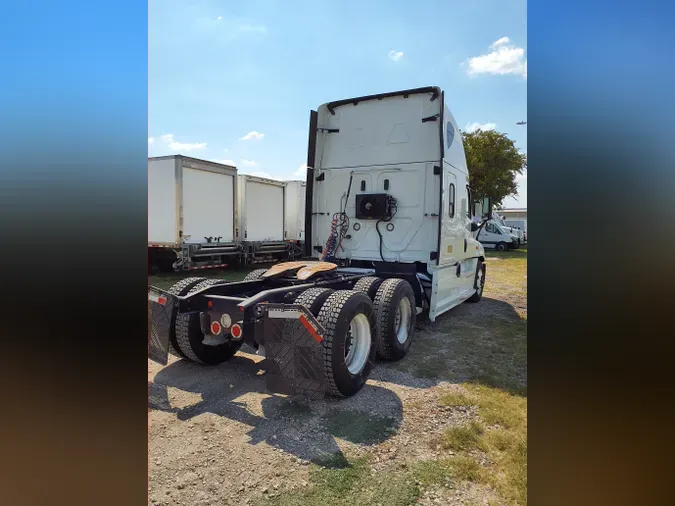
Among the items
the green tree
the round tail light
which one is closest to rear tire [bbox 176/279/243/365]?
the round tail light

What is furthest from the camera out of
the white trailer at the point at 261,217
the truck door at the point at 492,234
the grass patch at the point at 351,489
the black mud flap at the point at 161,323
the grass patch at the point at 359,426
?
the truck door at the point at 492,234

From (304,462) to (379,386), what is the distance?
1598 mm

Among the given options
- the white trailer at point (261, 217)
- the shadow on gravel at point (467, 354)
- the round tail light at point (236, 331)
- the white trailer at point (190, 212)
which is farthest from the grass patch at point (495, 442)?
the white trailer at point (261, 217)

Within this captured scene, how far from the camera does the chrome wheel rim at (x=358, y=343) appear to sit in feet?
14.4

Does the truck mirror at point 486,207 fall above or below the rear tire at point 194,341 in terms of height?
above

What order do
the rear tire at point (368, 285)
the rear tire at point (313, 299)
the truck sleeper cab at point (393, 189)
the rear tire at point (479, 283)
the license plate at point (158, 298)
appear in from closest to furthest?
the rear tire at point (313, 299)
the license plate at point (158, 298)
the rear tire at point (368, 285)
the truck sleeper cab at point (393, 189)
the rear tire at point (479, 283)

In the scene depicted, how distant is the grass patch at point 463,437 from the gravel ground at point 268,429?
3.5 inches

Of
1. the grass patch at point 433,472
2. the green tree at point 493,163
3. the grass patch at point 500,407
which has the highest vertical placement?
the green tree at point 493,163

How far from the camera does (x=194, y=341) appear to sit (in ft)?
15.4

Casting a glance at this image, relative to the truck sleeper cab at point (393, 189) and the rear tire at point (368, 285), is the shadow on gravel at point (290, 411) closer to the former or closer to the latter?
the rear tire at point (368, 285)
